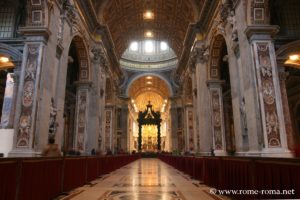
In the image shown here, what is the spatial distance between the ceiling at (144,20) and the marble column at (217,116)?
496cm

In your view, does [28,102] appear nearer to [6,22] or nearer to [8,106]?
[8,106]

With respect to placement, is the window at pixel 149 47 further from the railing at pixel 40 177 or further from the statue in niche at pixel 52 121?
the railing at pixel 40 177

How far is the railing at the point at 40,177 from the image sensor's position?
10.3ft

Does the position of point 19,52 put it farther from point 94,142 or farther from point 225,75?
point 225,75

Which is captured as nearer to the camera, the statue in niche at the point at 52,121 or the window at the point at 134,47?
the statue in niche at the point at 52,121

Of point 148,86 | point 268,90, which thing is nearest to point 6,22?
point 268,90

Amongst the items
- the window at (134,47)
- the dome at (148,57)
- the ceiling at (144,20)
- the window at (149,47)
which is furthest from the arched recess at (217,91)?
the window at (134,47)

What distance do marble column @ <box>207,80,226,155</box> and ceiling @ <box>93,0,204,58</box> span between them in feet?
16.3

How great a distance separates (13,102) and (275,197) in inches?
355

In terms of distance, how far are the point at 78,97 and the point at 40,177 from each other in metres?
9.47

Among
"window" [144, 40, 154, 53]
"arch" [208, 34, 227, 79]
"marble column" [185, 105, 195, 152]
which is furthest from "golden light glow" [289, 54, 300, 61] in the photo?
"window" [144, 40, 154, 53]

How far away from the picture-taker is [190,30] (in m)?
15.3

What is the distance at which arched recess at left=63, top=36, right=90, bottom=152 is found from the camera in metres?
12.5

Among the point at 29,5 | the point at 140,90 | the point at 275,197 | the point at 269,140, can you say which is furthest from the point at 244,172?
the point at 140,90
